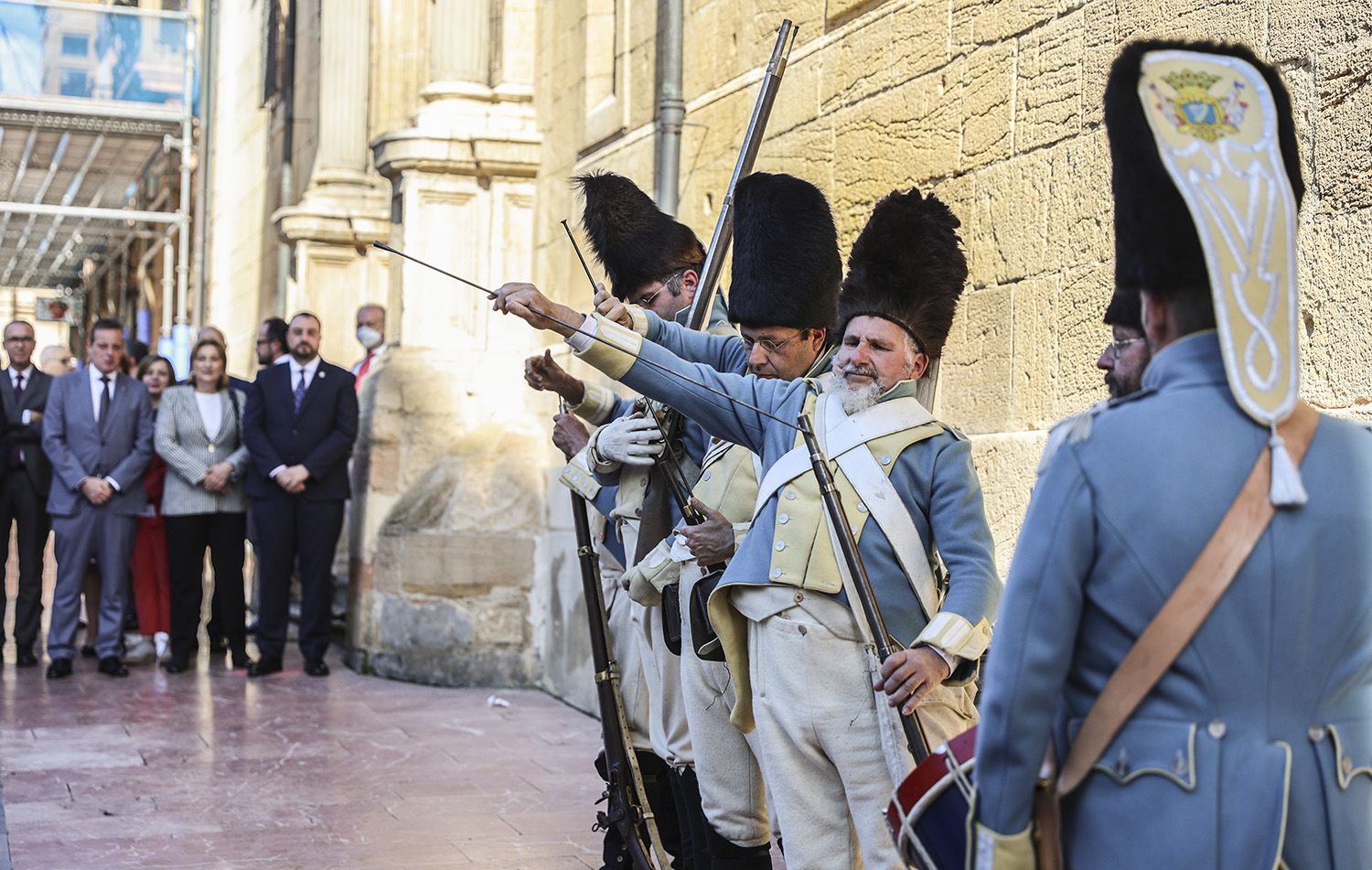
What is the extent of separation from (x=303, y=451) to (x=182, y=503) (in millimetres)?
766

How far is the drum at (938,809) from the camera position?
2.31 m

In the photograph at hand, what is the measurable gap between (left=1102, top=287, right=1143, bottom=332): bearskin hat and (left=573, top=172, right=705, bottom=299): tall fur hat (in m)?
1.78

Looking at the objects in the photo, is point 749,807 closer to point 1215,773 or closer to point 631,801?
point 631,801

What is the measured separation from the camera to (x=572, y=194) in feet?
29.3

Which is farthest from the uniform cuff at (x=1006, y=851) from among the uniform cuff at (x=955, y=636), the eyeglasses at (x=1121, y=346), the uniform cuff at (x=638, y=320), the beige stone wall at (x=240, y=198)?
the beige stone wall at (x=240, y=198)

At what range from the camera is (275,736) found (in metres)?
7.49

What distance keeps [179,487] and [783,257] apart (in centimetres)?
639

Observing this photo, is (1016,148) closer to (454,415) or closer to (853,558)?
(853,558)

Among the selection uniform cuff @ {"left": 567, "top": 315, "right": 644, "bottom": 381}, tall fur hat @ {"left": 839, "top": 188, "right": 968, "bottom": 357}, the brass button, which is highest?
tall fur hat @ {"left": 839, "top": 188, "right": 968, "bottom": 357}

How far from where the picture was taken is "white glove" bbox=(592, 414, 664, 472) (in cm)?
429

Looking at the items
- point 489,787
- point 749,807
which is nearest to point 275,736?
point 489,787

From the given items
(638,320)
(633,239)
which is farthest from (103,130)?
(638,320)

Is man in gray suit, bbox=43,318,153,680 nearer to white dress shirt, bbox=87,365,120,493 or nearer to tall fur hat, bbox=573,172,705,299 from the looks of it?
white dress shirt, bbox=87,365,120,493

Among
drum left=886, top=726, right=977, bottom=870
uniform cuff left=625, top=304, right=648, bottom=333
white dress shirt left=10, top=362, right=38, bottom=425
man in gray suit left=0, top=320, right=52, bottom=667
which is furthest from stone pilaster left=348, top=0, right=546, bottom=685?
drum left=886, top=726, right=977, bottom=870
